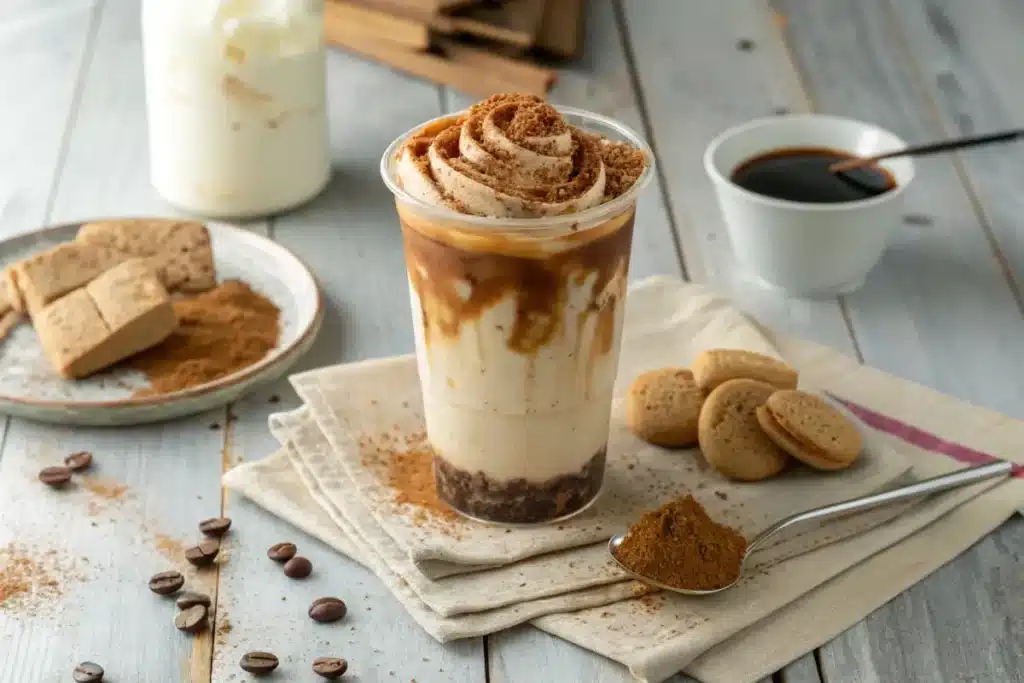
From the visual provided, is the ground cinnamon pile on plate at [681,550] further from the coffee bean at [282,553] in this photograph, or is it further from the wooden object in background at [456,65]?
the wooden object in background at [456,65]

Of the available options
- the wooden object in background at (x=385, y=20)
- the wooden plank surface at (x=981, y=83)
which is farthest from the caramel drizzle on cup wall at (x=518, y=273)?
the wooden object in background at (x=385, y=20)

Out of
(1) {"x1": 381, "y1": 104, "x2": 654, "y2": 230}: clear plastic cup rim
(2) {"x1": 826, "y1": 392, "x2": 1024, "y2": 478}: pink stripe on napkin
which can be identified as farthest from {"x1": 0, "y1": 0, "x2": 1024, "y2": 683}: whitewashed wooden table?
(1) {"x1": 381, "y1": 104, "x2": 654, "y2": 230}: clear plastic cup rim

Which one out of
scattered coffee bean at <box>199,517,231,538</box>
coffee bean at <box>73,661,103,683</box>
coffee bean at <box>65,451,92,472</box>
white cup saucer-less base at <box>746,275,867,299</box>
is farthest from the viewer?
white cup saucer-less base at <box>746,275,867,299</box>

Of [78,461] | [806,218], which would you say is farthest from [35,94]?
[806,218]

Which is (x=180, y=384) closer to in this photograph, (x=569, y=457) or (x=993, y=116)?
(x=569, y=457)

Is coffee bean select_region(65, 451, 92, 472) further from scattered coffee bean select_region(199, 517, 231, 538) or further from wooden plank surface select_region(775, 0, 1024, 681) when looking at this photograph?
wooden plank surface select_region(775, 0, 1024, 681)

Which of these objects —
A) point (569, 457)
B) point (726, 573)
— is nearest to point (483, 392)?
point (569, 457)
